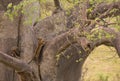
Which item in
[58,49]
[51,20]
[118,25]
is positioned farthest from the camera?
[51,20]

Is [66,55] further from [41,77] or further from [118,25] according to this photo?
[118,25]

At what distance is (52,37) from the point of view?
263 inches

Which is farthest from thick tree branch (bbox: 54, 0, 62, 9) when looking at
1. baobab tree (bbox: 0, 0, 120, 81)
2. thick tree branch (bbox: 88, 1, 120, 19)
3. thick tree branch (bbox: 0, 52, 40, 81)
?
thick tree branch (bbox: 0, 52, 40, 81)

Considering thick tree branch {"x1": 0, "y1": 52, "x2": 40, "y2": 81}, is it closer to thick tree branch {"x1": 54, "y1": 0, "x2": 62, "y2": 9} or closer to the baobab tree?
the baobab tree

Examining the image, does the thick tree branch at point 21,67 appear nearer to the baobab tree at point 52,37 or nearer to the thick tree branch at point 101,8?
the baobab tree at point 52,37

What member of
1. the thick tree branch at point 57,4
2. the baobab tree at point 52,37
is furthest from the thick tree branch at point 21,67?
the thick tree branch at point 57,4

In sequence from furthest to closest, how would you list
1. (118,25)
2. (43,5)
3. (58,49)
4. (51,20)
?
(43,5) → (51,20) → (58,49) → (118,25)

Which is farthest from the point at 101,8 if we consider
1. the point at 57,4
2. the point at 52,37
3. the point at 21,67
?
the point at 21,67

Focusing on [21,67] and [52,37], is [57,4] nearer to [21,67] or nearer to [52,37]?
[52,37]

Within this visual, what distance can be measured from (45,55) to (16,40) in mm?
954

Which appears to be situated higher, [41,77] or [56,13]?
[56,13]

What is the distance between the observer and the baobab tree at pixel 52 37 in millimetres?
5492

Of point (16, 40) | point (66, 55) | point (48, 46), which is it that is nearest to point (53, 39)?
point (48, 46)

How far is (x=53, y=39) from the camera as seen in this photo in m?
6.42
